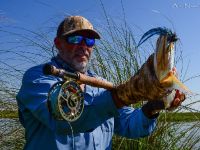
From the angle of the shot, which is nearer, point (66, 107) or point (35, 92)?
point (66, 107)

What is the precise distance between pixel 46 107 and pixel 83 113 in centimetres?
28

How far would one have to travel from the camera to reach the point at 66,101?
2697 millimetres

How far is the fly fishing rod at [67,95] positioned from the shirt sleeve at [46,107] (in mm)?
139

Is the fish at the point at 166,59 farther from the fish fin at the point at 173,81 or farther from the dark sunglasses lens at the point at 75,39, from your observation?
the dark sunglasses lens at the point at 75,39

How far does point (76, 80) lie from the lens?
2.70 m

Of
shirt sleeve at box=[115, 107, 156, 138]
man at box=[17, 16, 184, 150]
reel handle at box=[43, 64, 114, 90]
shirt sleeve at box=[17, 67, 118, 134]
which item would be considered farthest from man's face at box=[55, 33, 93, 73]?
reel handle at box=[43, 64, 114, 90]

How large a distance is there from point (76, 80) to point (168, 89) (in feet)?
1.56

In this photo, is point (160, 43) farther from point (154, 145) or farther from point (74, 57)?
point (154, 145)

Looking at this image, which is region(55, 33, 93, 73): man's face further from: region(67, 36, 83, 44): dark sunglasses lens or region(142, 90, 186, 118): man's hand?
region(142, 90, 186, 118): man's hand

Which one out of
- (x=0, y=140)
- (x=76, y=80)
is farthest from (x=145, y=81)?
(x=0, y=140)

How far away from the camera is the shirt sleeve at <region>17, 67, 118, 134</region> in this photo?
2.95m

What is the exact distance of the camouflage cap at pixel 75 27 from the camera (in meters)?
3.76

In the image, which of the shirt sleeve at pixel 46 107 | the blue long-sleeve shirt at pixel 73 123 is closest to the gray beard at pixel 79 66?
the blue long-sleeve shirt at pixel 73 123

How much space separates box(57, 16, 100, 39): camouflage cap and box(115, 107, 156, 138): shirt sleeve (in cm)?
65
